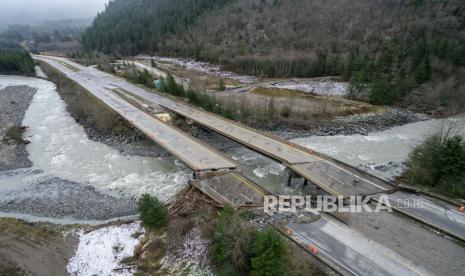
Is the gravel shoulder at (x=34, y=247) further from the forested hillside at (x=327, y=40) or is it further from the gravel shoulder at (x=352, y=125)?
the forested hillside at (x=327, y=40)

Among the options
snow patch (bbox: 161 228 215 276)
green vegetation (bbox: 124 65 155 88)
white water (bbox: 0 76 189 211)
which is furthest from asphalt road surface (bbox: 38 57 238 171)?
snow patch (bbox: 161 228 215 276)

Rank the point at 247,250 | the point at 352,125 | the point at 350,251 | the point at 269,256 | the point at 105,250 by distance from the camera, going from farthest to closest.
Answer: the point at 352,125 → the point at 105,250 → the point at 350,251 → the point at 247,250 → the point at 269,256

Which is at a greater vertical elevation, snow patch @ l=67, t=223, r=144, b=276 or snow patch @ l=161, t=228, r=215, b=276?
snow patch @ l=161, t=228, r=215, b=276

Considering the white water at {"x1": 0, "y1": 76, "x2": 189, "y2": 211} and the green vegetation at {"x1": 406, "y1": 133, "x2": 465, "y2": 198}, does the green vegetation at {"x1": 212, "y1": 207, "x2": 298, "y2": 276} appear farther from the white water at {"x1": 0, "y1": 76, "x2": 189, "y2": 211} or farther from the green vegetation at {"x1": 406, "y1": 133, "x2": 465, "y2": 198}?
the green vegetation at {"x1": 406, "y1": 133, "x2": 465, "y2": 198}

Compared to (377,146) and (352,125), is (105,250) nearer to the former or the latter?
(377,146)

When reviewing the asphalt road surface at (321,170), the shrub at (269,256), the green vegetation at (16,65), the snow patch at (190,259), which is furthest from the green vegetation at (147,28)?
the shrub at (269,256)

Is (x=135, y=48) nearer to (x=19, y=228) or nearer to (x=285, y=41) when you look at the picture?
(x=285, y=41)

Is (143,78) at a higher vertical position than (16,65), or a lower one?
higher

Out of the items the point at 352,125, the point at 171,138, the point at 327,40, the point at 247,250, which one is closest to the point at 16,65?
the point at 171,138
